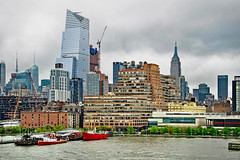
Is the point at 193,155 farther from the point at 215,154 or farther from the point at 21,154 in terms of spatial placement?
the point at 21,154

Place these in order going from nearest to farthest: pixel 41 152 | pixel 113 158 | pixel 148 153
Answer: pixel 113 158 < pixel 148 153 < pixel 41 152

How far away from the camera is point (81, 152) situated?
172125 millimetres

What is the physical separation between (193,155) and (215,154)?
28.0 ft

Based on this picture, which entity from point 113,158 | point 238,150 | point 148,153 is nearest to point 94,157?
point 113,158

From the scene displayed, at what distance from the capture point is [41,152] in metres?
177

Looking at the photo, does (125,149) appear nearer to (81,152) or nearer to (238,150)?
(81,152)

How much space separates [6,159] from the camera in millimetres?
153375

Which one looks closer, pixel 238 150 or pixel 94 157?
pixel 94 157

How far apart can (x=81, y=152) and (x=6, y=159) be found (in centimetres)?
3001

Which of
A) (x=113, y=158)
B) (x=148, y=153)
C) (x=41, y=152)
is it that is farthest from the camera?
(x=41, y=152)

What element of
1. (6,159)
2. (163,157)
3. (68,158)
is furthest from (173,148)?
Result: (6,159)

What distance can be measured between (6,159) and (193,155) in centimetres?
6375

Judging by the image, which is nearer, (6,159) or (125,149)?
(6,159)

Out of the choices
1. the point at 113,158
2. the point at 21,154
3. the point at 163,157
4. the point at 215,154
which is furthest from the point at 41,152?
the point at 215,154
